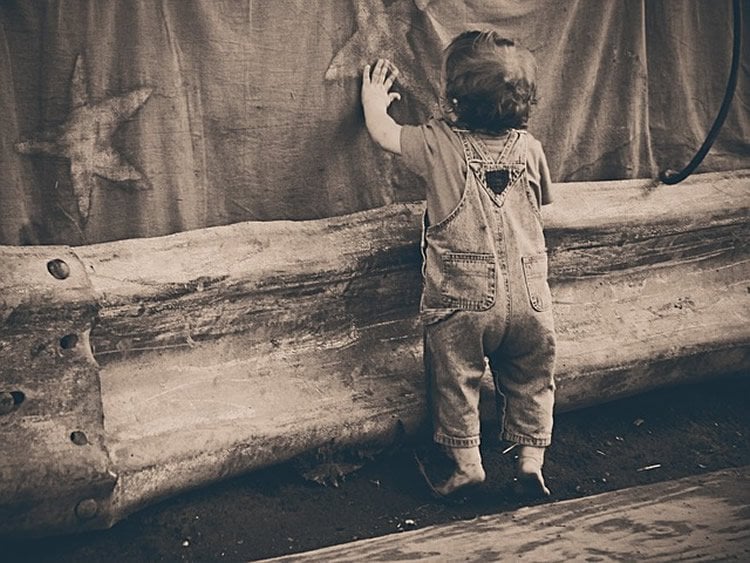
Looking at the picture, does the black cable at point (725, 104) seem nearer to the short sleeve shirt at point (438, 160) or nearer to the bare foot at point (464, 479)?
the short sleeve shirt at point (438, 160)

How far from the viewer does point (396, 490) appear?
3916 mm

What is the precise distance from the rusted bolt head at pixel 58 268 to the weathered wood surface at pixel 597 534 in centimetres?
91

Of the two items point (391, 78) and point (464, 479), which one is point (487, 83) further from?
point (464, 479)

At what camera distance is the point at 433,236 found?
3746mm

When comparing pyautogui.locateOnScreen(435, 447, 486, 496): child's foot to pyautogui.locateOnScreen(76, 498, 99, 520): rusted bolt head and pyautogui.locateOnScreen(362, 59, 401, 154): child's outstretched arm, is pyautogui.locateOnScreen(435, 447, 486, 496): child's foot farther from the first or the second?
pyautogui.locateOnScreen(76, 498, 99, 520): rusted bolt head

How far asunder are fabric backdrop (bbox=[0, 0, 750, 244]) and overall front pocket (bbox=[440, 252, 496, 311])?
419 mm

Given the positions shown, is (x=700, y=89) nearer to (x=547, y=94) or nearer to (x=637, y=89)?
(x=637, y=89)

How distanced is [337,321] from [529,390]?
616 millimetres

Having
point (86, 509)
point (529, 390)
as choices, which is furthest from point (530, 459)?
point (86, 509)

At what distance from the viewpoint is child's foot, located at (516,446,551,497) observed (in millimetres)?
3854

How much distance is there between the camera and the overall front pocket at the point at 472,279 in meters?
3.71

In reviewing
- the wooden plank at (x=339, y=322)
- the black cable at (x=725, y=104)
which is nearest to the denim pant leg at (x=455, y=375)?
the wooden plank at (x=339, y=322)

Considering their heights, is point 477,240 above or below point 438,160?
below

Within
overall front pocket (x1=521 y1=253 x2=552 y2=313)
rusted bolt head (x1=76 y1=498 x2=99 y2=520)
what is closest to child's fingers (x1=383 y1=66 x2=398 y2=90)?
overall front pocket (x1=521 y1=253 x2=552 y2=313)
